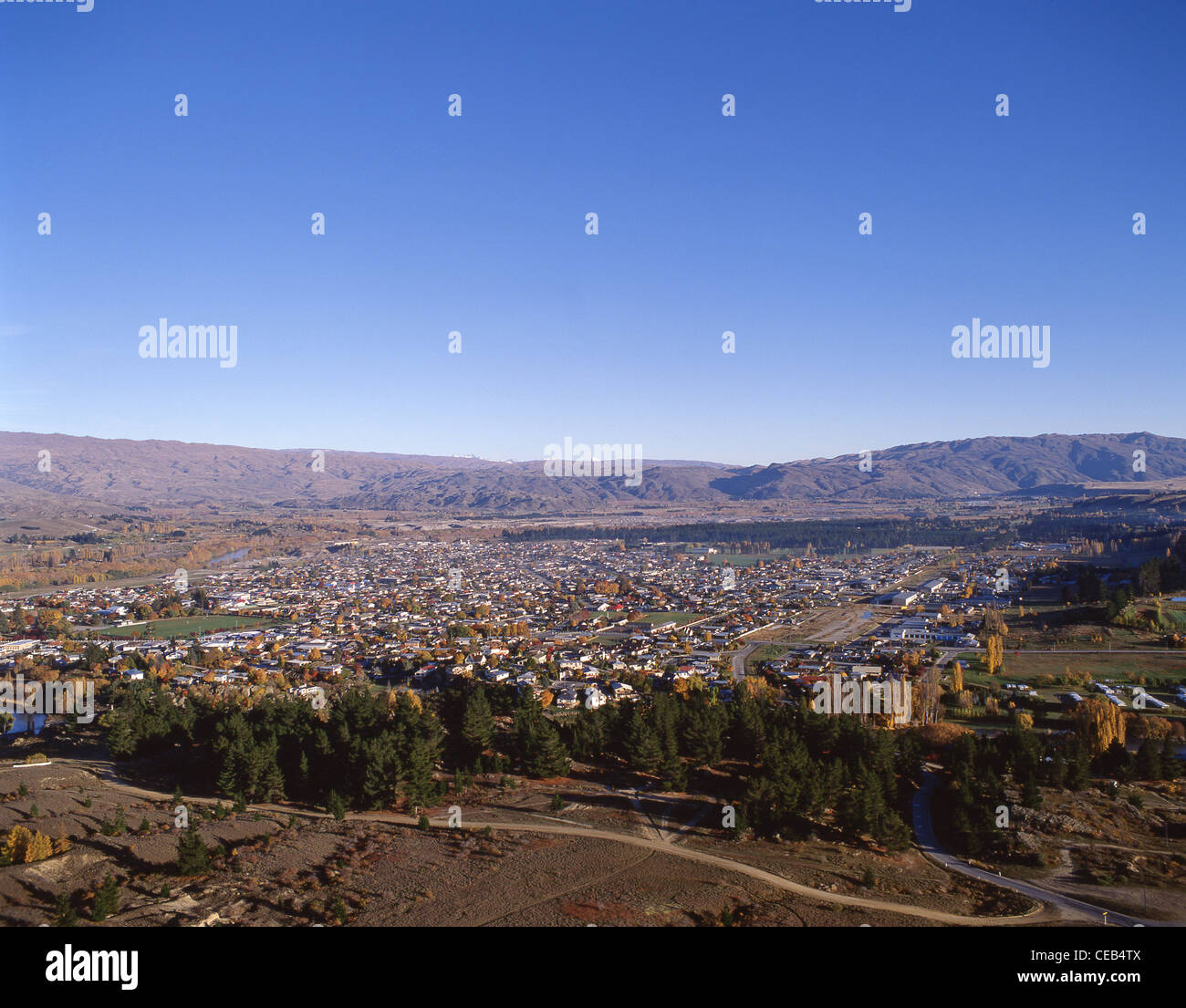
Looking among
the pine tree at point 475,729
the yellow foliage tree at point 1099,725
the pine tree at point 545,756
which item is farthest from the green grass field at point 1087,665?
the pine tree at point 475,729

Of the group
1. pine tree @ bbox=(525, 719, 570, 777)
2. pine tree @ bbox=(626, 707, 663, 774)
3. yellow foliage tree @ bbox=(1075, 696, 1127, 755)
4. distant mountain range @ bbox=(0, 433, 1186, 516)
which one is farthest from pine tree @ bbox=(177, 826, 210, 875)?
distant mountain range @ bbox=(0, 433, 1186, 516)

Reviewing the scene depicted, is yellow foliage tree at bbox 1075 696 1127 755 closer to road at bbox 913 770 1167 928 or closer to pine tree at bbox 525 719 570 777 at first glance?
road at bbox 913 770 1167 928

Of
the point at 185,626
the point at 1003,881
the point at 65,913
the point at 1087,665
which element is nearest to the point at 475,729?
the point at 65,913

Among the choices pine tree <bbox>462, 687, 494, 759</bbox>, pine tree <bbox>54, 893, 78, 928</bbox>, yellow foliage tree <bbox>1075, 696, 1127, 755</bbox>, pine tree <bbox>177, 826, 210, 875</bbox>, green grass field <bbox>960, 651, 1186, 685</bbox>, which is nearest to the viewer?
pine tree <bbox>54, 893, 78, 928</bbox>

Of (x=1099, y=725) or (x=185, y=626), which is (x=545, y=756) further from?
(x=185, y=626)

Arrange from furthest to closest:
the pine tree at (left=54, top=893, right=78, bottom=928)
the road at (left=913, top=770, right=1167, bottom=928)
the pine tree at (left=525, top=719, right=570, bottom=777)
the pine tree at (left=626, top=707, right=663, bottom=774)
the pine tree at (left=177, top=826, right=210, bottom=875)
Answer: the pine tree at (left=525, top=719, right=570, bottom=777), the pine tree at (left=626, top=707, right=663, bottom=774), the pine tree at (left=177, top=826, right=210, bottom=875), the road at (left=913, top=770, right=1167, bottom=928), the pine tree at (left=54, top=893, right=78, bottom=928)
